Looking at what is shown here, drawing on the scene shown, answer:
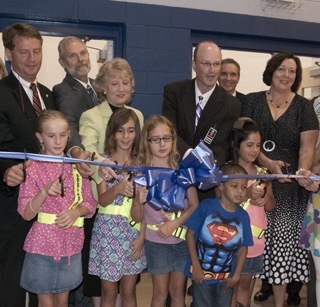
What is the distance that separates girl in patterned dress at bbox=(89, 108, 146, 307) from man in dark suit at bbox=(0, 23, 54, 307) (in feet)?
1.40

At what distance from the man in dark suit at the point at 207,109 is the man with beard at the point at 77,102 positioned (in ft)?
2.04

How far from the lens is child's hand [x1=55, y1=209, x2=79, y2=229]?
102 inches

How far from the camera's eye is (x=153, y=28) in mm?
4836

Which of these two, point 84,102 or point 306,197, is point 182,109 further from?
point 306,197

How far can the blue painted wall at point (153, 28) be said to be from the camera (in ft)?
14.9

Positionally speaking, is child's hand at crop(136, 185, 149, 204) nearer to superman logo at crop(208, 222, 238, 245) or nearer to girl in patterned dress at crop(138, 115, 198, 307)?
girl in patterned dress at crop(138, 115, 198, 307)

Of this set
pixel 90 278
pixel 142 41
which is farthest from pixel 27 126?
pixel 142 41

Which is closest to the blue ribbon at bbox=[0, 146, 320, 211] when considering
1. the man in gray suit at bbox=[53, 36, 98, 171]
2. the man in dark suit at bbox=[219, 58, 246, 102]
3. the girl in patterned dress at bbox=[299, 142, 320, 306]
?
the man in gray suit at bbox=[53, 36, 98, 171]

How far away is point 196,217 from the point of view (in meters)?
2.90

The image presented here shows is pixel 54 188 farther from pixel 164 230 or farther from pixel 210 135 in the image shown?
pixel 210 135

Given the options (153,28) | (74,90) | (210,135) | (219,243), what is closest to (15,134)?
(74,90)

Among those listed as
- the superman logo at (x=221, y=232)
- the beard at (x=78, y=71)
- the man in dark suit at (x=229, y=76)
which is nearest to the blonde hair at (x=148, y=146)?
the superman logo at (x=221, y=232)

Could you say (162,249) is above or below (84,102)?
below

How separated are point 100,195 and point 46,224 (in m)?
0.38
